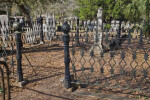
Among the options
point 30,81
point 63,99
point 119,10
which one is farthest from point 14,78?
point 119,10

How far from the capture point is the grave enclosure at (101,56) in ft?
12.3

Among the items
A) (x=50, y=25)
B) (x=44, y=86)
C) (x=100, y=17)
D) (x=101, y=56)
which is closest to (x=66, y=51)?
(x=101, y=56)

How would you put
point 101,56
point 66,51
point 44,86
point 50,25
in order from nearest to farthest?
point 101,56, point 66,51, point 44,86, point 50,25

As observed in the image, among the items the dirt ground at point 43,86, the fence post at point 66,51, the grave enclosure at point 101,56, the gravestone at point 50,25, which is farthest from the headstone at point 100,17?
the gravestone at point 50,25

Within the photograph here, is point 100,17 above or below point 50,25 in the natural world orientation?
above

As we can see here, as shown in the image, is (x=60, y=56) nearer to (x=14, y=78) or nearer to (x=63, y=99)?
(x=14, y=78)

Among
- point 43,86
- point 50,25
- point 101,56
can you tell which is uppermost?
point 50,25

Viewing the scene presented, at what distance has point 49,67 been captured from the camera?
5750 millimetres

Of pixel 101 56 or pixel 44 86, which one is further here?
pixel 44 86

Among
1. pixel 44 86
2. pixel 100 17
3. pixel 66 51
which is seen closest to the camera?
pixel 66 51

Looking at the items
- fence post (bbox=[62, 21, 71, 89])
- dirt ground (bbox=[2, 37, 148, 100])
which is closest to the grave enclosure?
fence post (bbox=[62, 21, 71, 89])

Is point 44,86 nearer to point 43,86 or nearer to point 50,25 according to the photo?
point 43,86

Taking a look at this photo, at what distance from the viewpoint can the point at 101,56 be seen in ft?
11.7

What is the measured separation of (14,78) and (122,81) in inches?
123
